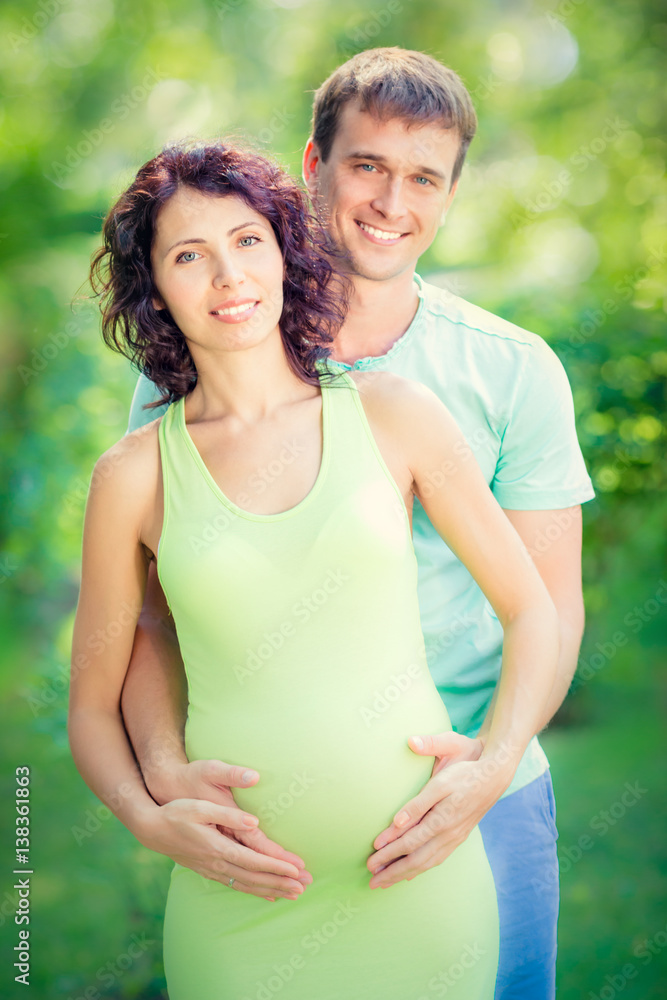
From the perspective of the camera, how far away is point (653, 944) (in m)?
2.96

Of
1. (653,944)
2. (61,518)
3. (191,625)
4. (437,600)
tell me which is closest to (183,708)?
(191,625)

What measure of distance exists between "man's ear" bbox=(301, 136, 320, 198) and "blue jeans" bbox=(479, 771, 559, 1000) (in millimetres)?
1382

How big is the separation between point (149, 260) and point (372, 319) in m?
0.50

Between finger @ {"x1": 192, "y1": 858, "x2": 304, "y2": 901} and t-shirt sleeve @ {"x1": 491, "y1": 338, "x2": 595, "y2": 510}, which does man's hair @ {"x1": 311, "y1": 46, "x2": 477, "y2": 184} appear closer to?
t-shirt sleeve @ {"x1": 491, "y1": 338, "x2": 595, "y2": 510}

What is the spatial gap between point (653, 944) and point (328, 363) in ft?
8.05

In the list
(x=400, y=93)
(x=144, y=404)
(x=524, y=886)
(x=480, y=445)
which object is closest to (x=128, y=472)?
(x=144, y=404)

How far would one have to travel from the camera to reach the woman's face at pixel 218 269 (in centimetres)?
137

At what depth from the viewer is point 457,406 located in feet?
5.60

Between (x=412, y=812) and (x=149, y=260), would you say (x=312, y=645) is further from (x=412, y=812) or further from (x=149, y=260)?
(x=149, y=260)

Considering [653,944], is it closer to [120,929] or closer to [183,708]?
[120,929]

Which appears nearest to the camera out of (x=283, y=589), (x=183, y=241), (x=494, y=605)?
(x=283, y=589)

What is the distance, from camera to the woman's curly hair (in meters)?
1.41

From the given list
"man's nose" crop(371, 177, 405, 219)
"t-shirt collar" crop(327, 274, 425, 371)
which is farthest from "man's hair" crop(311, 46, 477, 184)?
"t-shirt collar" crop(327, 274, 425, 371)

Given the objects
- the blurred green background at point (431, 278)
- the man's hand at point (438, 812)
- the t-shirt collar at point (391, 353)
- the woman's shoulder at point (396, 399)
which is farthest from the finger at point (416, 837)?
the blurred green background at point (431, 278)
